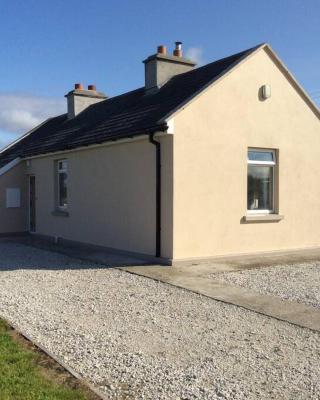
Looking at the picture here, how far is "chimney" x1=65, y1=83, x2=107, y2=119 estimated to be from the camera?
1978 cm

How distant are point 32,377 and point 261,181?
961 centimetres

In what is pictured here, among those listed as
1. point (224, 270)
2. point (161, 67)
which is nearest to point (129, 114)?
point (161, 67)

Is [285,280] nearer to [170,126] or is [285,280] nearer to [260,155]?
[170,126]

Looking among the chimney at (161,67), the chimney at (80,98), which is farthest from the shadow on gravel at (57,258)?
the chimney at (80,98)

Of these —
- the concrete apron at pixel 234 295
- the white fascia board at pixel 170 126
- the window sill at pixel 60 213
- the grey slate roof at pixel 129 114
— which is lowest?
the concrete apron at pixel 234 295

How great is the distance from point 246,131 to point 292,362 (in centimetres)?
819

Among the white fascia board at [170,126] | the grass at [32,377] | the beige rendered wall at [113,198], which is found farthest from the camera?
the beige rendered wall at [113,198]

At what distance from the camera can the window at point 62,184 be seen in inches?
640

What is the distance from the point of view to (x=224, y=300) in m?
7.87

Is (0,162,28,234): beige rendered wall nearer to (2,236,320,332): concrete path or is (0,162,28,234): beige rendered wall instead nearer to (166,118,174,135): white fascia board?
(2,236,320,332): concrete path

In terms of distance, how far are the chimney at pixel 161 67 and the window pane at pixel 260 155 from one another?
3.89 m

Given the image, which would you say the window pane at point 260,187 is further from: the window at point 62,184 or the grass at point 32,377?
the grass at point 32,377

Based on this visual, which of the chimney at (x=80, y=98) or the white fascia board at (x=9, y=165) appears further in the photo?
the chimney at (x=80, y=98)

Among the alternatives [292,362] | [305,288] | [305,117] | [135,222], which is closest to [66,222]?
[135,222]
